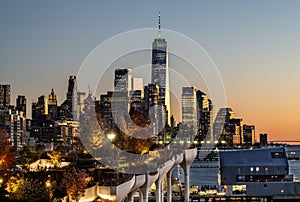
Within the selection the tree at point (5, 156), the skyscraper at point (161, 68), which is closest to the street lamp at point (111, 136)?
the tree at point (5, 156)

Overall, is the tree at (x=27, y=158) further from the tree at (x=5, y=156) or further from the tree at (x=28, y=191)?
the tree at (x=28, y=191)

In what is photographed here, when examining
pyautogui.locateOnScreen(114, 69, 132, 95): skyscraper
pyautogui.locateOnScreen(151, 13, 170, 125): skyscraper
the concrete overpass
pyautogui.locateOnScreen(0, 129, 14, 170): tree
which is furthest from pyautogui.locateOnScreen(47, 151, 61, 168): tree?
pyautogui.locateOnScreen(151, 13, 170, 125): skyscraper

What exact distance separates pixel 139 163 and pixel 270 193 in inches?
977

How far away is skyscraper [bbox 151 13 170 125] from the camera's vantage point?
6222 centimetres

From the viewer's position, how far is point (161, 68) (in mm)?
64250

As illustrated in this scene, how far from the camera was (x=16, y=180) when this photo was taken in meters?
19.0

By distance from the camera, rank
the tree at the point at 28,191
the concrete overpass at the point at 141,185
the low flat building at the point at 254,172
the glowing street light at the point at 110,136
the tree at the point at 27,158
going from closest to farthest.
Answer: the concrete overpass at the point at 141,185
the tree at the point at 28,191
the tree at the point at 27,158
the glowing street light at the point at 110,136
the low flat building at the point at 254,172

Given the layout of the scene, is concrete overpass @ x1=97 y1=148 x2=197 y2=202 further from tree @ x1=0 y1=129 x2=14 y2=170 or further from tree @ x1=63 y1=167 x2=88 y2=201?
tree @ x1=0 y1=129 x2=14 y2=170

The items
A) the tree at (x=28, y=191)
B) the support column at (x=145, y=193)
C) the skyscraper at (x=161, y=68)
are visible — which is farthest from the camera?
the skyscraper at (x=161, y=68)

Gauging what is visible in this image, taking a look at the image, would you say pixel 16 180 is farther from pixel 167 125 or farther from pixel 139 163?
pixel 167 125

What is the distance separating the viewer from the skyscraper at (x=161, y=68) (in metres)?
62.2

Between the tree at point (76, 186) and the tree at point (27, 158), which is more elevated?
the tree at point (27, 158)

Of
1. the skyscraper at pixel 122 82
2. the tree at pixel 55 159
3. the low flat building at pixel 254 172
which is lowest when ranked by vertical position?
the low flat building at pixel 254 172

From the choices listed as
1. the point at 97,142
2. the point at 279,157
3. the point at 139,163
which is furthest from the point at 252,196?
the point at 139,163
